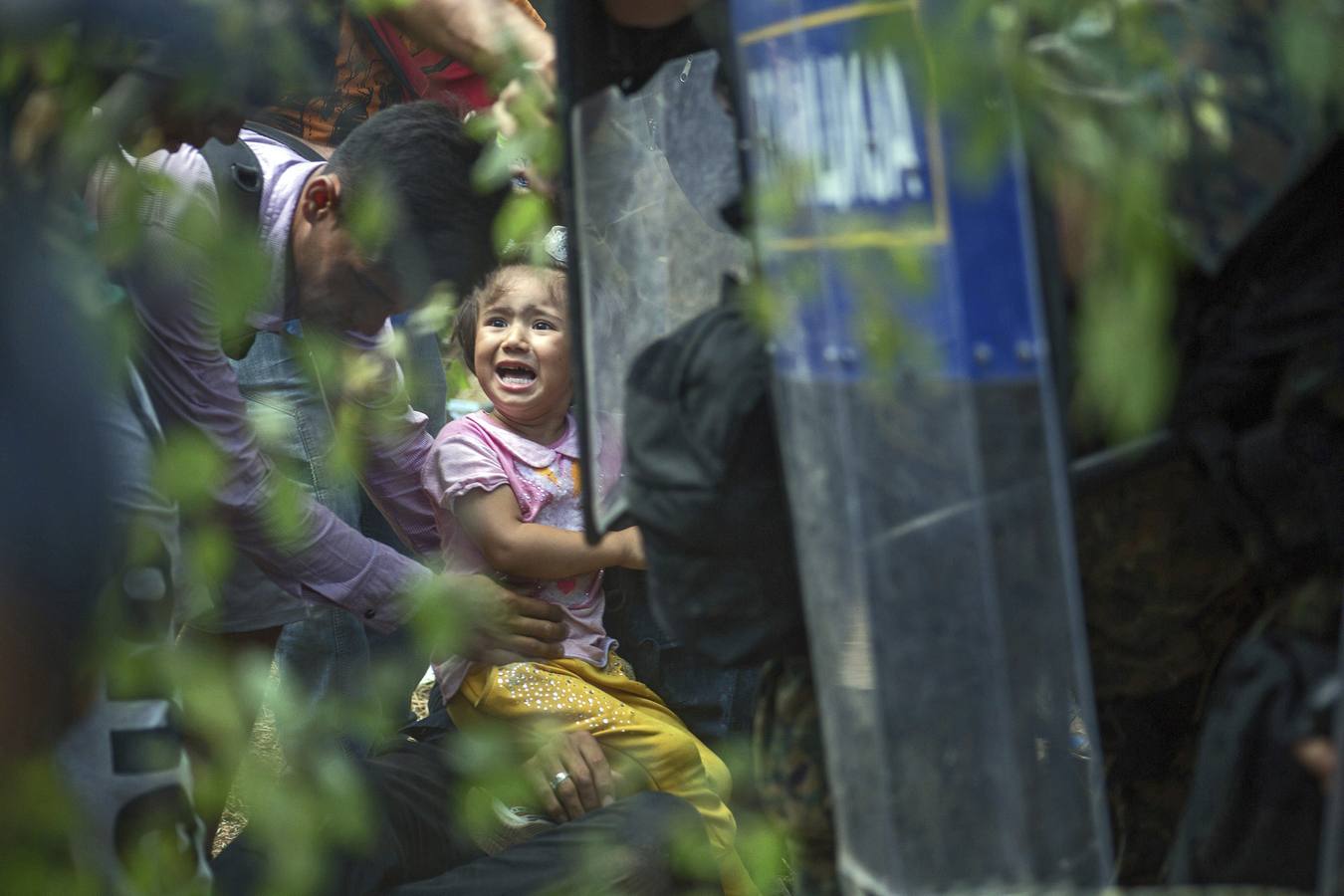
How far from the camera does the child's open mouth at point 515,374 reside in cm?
295

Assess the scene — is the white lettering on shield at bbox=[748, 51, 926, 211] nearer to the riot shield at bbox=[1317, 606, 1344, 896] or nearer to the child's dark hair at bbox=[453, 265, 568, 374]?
the riot shield at bbox=[1317, 606, 1344, 896]

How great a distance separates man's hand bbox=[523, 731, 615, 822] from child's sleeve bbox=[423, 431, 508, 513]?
479mm

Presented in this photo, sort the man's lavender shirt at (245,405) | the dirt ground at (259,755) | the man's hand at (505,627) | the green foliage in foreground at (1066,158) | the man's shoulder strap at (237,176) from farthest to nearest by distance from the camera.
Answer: the dirt ground at (259,755) < the man's hand at (505,627) < the man's shoulder strap at (237,176) < the man's lavender shirt at (245,405) < the green foliage in foreground at (1066,158)

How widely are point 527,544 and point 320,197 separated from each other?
0.71 meters

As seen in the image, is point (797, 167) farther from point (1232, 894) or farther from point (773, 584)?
point (1232, 894)

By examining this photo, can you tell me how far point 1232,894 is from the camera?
133 centimetres

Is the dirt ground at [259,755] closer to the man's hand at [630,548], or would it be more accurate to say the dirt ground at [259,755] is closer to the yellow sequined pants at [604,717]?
the yellow sequined pants at [604,717]

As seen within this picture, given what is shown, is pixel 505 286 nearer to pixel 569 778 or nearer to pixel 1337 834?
pixel 569 778

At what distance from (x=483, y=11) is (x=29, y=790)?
45.5 inches

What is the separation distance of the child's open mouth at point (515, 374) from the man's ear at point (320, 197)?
51 cm

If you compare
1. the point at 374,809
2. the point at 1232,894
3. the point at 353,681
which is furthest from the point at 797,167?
the point at 353,681

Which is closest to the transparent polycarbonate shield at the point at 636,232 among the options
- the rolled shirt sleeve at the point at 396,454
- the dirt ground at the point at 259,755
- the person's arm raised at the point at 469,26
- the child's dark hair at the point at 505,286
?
the person's arm raised at the point at 469,26

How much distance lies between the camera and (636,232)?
6.37 ft

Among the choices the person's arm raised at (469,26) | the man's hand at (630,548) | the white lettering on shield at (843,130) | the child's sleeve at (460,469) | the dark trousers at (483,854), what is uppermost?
the person's arm raised at (469,26)
